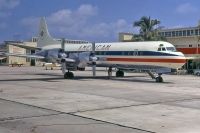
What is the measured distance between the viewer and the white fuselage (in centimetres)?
3244

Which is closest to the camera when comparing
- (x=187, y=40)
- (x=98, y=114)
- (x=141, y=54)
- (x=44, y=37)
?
(x=98, y=114)

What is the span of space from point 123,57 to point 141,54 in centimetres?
→ 222

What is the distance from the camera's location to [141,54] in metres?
34.7

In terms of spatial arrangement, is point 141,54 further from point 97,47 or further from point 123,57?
point 97,47

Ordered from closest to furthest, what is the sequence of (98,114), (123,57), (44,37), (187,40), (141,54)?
(98,114)
(141,54)
(123,57)
(44,37)
(187,40)

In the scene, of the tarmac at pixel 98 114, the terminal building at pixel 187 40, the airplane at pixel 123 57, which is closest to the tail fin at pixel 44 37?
the airplane at pixel 123 57

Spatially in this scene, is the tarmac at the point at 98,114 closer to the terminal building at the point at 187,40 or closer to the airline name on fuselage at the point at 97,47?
the airline name on fuselage at the point at 97,47

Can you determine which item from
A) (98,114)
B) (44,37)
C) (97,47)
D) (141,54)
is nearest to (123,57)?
(141,54)

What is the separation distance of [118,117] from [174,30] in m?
64.1

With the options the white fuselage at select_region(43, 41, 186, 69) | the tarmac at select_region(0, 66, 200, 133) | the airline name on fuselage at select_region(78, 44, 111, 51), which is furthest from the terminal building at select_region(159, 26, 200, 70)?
the tarmac at select_region(0, 66, 200, 133)

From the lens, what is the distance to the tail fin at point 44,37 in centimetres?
4412

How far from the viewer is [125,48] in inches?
1438

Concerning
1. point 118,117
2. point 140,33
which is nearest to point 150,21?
point 140,33

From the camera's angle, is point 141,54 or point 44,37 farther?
point 44,37
